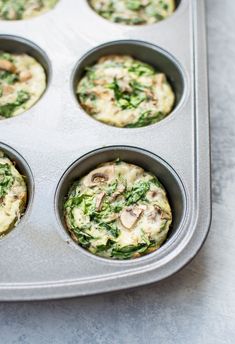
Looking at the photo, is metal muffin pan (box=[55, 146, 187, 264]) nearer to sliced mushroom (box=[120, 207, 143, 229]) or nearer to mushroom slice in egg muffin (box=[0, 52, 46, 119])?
sliced mushroom (box=[120, 207, 143, 229])

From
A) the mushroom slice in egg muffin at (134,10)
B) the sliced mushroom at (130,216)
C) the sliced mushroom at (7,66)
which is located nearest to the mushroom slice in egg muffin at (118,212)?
the sliced mushroom at (130,216)

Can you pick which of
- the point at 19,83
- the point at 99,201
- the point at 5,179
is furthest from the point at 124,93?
the point at 5,179

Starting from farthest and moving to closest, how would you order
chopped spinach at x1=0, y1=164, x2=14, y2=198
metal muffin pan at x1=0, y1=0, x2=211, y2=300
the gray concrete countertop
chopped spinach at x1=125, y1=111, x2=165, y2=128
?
chopped spinach at x1=125, y1=111, x2=165, y2=128, chopped spinach at x1=0, y1=164, x2=14, y2=198, the gray concrete countertop, metal muffin pan at x1=0, y1=0, x2=211, y2=300

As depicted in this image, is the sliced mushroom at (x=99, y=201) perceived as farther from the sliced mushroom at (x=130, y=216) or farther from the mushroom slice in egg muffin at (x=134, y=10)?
the mushroom slice in egg muffin at (x=134, y=10)

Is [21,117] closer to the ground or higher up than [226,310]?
higher up

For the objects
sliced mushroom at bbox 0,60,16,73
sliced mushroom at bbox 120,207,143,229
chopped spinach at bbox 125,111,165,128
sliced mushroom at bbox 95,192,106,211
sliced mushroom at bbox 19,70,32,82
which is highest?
sliced mushroom at bbox 0,60,16,73

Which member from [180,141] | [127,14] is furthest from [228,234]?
[127,14]

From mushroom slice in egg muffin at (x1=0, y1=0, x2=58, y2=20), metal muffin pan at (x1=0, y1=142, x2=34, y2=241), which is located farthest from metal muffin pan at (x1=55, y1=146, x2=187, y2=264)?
mushroom slice in egg muffin at (x1=0, y1=0, x2=58, y2=20)

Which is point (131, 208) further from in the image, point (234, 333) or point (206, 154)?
point (234, 333)

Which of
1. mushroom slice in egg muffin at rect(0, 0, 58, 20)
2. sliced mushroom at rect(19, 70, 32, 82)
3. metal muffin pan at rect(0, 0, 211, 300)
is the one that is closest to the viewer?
metal muffin pan at rect(0, 0, 211, 300)
